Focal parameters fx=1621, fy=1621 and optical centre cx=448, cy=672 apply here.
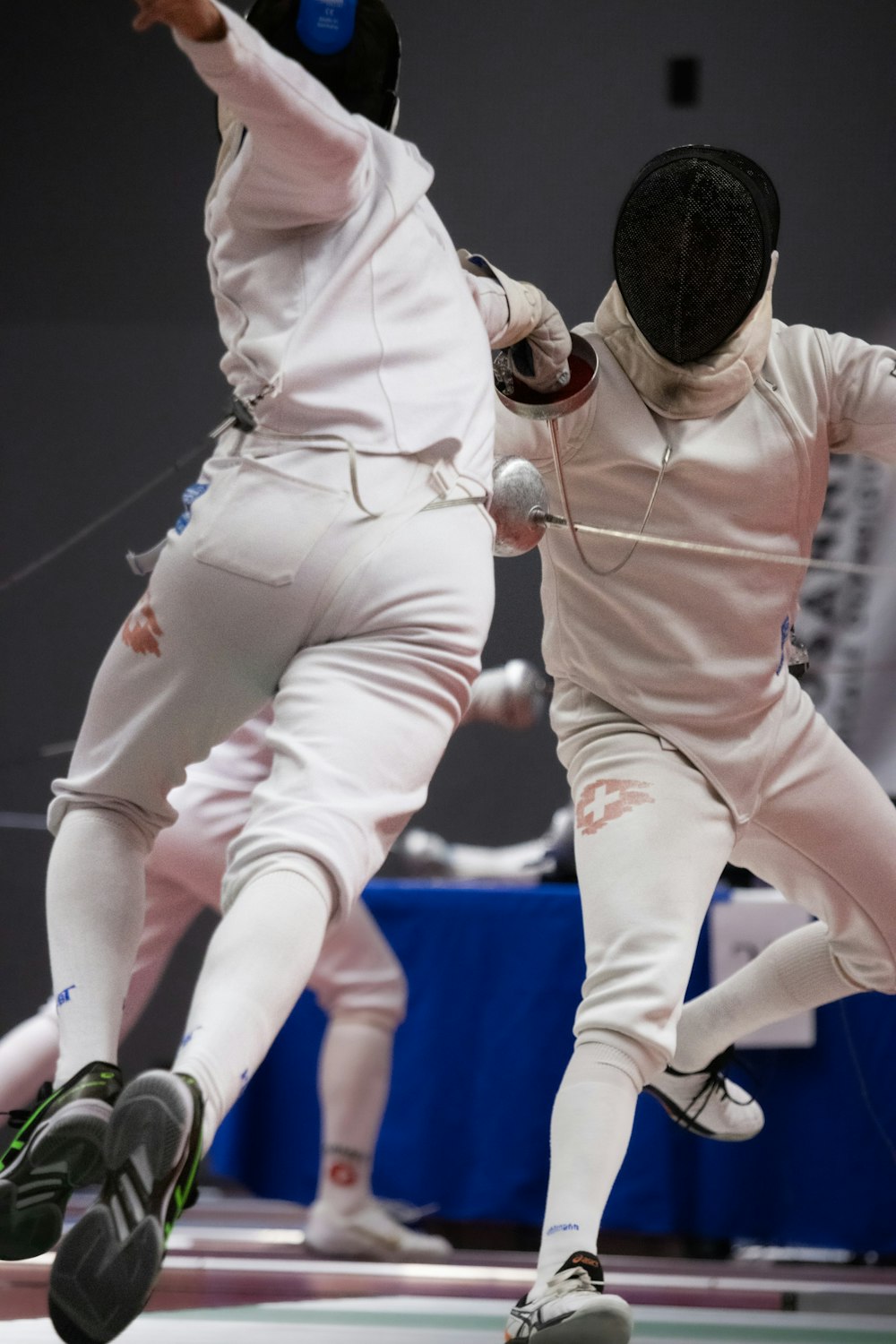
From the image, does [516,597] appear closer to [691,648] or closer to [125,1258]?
[691,648]

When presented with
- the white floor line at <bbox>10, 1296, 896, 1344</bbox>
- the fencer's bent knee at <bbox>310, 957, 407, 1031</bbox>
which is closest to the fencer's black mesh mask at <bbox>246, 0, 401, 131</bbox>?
the white floor line at <bbox>10, 1296, 896, 1344</bbox>

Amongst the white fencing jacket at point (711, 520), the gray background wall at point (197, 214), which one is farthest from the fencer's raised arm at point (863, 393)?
the gray background wall at point (197, 214)

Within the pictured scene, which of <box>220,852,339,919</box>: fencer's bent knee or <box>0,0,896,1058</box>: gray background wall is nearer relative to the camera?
<box>220,852,339,919</box>: fencer's bent knee

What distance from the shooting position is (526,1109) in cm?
256

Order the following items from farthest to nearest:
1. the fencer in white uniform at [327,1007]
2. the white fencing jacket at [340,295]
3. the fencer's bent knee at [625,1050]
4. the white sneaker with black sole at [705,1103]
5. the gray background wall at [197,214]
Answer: the gray background wall at [197,214] < the fencer in white uniform at [327,1007] < the white sneaker with black sole at [705,1103] < the fencer's bent knee at [625,1050] < the white fencing jacket at [340,295]

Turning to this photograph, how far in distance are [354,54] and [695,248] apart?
50 cm

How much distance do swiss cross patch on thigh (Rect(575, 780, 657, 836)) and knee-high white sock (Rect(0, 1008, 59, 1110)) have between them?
1048 millimetres

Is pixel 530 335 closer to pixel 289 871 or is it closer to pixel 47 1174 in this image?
pixel 289 871

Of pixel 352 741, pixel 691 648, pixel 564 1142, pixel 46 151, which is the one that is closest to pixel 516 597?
pixel 691 648

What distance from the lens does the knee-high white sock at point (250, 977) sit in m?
1.17

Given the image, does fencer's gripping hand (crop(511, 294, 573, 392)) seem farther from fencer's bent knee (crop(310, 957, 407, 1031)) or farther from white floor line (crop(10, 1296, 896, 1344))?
fencer's bent knee (crop(310, 957, 407, 1031))

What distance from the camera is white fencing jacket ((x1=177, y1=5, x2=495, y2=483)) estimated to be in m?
1.31

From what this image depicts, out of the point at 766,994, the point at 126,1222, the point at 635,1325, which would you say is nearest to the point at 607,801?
the point at 766,994

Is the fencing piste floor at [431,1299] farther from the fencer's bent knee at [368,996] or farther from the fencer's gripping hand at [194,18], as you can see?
the fencer's gripping hand at [194,18]
